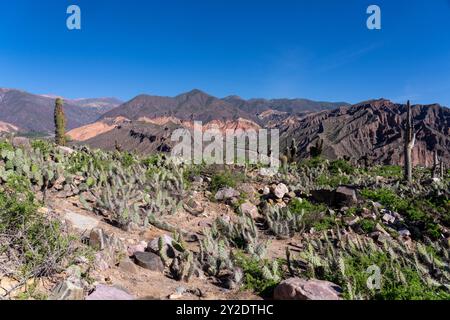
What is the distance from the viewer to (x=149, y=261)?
5520 mm

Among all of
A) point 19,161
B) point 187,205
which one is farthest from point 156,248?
point 19,161

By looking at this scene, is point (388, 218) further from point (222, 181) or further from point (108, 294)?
point (108, 294)

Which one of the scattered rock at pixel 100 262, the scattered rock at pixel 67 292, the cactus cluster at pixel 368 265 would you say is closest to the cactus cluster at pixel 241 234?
the cactus cluster at pixel 368 265

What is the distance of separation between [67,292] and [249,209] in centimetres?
581

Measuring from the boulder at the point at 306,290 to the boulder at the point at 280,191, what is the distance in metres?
5.48

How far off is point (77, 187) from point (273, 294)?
17.4 feet

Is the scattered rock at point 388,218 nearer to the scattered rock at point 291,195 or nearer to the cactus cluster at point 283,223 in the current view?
the cactus cluster at point 283,223

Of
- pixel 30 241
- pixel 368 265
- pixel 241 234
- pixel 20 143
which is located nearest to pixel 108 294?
pixel 30 241

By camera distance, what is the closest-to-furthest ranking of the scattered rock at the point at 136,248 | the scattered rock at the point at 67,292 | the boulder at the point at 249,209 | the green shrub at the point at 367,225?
the scattered rock at the point at 67,292 < the scattered rock at the point at 136,248 < the green shrub at the point at 367,225 < the boulder at the point at 249,209

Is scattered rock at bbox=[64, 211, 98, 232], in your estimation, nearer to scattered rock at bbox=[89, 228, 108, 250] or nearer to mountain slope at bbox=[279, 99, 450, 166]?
scattered rock at bbox=[89, 228, 108, 250]

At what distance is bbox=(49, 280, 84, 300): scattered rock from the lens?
3914 millimetres

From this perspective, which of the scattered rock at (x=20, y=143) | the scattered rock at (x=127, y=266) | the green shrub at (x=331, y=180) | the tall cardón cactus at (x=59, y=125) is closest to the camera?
the scattered rock at (x=127, y=266)

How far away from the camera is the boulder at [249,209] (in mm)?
9133
